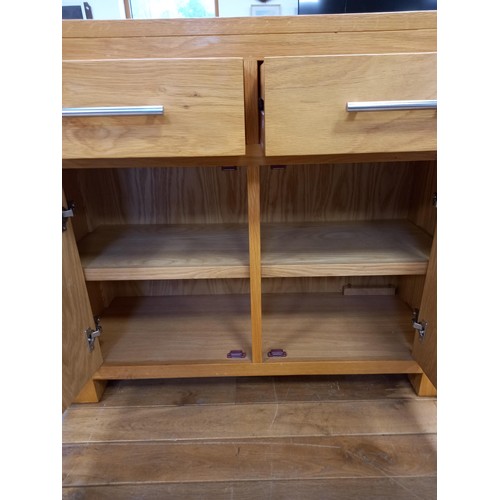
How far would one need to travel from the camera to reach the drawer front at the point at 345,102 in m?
0.48

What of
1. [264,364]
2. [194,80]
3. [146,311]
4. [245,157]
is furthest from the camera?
[146,311]

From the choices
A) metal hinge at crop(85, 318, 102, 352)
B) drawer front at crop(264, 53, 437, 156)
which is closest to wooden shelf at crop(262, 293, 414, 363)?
metal hinge at crop(85, 318, 102, 352)

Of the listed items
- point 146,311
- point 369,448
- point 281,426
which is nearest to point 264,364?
point 281,426

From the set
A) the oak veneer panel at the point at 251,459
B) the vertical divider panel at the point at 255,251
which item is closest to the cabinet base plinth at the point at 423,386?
the oak veneer panel at the point at 251,459

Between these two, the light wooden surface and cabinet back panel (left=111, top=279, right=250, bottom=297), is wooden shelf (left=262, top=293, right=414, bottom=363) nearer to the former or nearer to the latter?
the light wooden surface

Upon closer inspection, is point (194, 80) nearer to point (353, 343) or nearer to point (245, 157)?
point (245, 157)

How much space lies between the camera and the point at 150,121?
501 mm

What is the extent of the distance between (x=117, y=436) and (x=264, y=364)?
0.32 meters

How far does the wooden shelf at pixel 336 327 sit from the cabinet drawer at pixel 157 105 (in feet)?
1.63

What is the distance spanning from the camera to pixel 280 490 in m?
0.59

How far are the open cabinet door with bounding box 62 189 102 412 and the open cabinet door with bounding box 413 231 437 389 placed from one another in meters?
0.64

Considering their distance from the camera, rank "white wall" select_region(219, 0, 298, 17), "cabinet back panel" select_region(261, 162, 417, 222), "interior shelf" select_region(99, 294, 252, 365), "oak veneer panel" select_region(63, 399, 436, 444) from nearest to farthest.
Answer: "oak veneer panel" select_region(63, 399, 436, 444) < "interior shelf" select_region(99, 294, 252, 365) < "cabinet back panel" select_region(261, 162, 417, 222) < "white wall" select_region(219, 0, 298, 17)

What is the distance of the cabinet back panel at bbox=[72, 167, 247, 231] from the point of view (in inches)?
37.8

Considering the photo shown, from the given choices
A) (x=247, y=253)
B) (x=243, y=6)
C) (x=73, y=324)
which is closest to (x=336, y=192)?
(x=247, y=253)
